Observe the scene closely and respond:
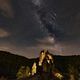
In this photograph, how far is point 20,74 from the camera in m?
70.8

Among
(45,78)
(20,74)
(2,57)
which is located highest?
(2,57)

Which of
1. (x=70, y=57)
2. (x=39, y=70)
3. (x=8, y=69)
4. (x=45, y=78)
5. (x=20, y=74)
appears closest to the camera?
(x=45, y=78)

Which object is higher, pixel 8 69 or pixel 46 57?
pixel 8 69

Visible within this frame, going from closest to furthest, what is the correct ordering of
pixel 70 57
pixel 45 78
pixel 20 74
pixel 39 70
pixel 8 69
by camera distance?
pixel 45 78 < pixel 39 70 < pixel 20 74 < pixel 8 69 < pixel 70 57

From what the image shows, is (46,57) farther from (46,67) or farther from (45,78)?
(45,78)

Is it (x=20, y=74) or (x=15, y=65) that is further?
(x=15, y=65)

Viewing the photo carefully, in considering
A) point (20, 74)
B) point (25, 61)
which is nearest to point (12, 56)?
point (25, 61)

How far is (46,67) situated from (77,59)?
53.4 meters

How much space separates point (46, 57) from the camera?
191ft

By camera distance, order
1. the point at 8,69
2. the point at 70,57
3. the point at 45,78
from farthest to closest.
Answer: the point at 70,57 < the point at 8,69 < the point at 45,78

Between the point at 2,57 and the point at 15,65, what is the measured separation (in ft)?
24.2

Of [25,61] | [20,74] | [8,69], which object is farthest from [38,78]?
[25,61]

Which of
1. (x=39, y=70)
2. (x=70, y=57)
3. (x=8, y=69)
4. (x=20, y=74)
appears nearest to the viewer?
(x=39, y=70)

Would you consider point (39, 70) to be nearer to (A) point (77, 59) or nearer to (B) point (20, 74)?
(B) point (20, 74)
